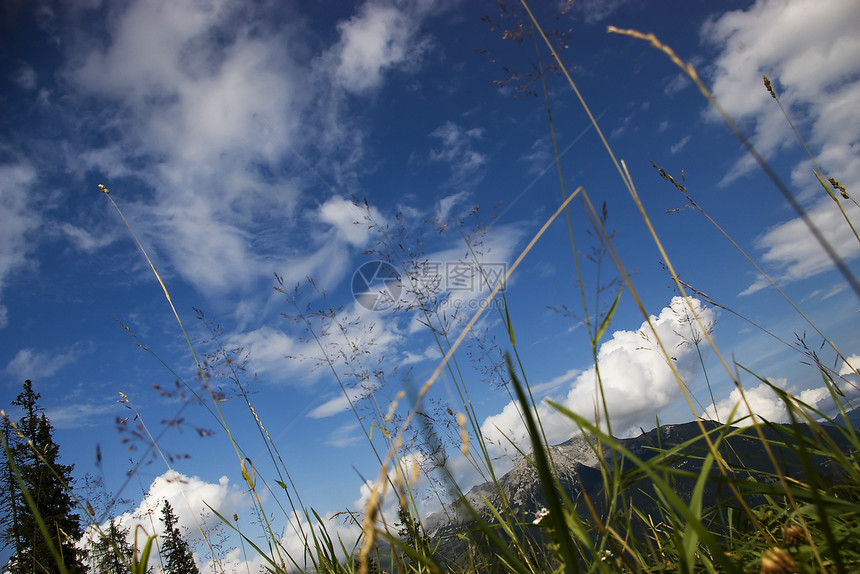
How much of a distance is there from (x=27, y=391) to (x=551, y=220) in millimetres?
18677

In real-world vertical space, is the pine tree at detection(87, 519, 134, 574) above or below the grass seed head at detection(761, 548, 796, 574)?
above

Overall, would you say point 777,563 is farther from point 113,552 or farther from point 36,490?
point 36,490

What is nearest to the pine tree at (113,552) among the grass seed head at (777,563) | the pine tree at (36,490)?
the pine tree at (36,490)

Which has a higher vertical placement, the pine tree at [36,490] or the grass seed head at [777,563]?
the pine tree at [36,490]

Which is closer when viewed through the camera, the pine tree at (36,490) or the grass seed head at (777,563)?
the grass seed head at (777,563)

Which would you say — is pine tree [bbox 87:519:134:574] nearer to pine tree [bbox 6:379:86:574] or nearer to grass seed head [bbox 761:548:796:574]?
pine tree [bbox 6:379:86:574]

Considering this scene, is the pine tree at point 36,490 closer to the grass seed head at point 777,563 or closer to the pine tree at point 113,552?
the pine tree at point 113,552

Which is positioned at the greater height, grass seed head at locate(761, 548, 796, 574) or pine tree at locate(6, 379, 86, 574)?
pine tree at locate(6, 379, 86, 574)

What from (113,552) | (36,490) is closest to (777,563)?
(113,552)

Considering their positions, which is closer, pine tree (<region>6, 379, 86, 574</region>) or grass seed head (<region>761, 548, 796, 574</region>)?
grass seed head (<region>761, 548, 796, 574</region>)

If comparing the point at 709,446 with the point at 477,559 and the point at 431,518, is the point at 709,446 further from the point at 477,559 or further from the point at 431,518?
the point at 431,518

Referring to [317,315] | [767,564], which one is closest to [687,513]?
[767,564]

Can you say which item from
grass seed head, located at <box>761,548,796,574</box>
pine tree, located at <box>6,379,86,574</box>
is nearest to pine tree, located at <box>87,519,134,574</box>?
pine tree, located at <box>6,379,86,574</box>

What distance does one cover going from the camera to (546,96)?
1578 millimetres
